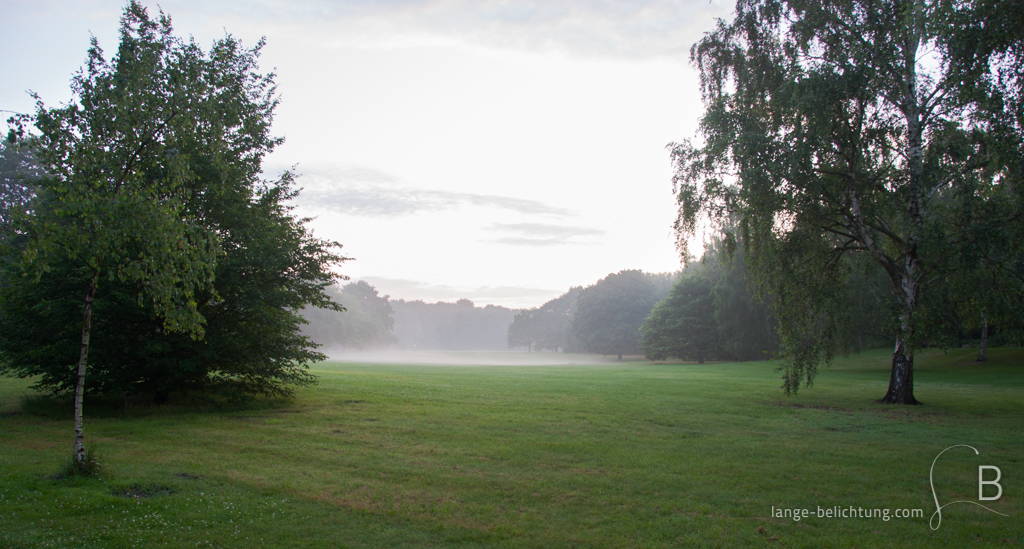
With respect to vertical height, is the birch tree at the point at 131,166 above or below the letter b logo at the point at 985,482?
above

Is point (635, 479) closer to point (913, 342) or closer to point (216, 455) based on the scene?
point (216, 455)

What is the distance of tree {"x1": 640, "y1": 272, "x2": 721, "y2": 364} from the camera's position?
65688 millimetres

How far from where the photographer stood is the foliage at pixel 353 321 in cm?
10325

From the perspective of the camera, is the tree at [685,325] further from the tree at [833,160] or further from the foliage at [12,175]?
the foliage at [12,175]

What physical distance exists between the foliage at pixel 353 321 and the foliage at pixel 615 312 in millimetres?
39433

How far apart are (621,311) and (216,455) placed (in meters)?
85.1

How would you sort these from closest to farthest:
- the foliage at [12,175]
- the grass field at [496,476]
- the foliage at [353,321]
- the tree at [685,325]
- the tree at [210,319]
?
the grass field at [496,476]
the tree at [210,319]
the foliage at [12,175]
the tree at [685,325]
the foliage at [353,321]

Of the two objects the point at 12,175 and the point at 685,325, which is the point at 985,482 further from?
the point at 12,175

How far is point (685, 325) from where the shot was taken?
217ft

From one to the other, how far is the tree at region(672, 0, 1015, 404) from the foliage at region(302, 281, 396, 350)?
70769mm

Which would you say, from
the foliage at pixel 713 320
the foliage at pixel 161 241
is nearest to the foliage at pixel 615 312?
the foliage at pixel 713 320

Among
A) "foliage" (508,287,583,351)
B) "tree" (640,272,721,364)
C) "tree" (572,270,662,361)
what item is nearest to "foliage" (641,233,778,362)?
"tree" (640,272,721,364)

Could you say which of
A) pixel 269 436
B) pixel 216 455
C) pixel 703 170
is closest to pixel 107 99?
pixel 216 455

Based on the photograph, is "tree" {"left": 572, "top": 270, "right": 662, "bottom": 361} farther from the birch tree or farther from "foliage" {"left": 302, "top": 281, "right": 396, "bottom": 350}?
the birch tree
